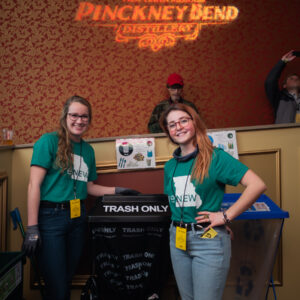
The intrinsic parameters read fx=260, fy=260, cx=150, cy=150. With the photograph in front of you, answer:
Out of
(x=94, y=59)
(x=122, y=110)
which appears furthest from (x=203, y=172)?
(x=94, y=59)

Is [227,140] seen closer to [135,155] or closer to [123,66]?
[135,155]

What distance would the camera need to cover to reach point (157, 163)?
191cm

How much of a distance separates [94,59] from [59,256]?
7.96ft

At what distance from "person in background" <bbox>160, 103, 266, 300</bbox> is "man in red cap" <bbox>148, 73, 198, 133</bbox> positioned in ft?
5.50

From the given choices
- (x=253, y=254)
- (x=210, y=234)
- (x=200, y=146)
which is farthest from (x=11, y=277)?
(x=253, y=254)

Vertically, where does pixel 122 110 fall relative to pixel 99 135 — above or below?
above

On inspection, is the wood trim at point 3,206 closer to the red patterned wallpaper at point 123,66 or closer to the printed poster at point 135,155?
the printed poster at point 135,155

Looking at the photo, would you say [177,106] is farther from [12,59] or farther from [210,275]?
[12,59]

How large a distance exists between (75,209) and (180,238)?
2.12 feet

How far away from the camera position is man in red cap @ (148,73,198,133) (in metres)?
2.92

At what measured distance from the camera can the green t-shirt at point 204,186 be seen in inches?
43.3

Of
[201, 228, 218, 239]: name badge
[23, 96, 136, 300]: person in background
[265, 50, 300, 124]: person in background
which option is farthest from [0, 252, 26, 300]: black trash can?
[265, 50, 300, 124]: person in background

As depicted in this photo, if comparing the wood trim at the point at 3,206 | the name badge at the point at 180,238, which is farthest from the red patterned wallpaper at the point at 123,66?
the name badge at the point at 180,238

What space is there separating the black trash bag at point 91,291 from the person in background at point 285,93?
2552mm
